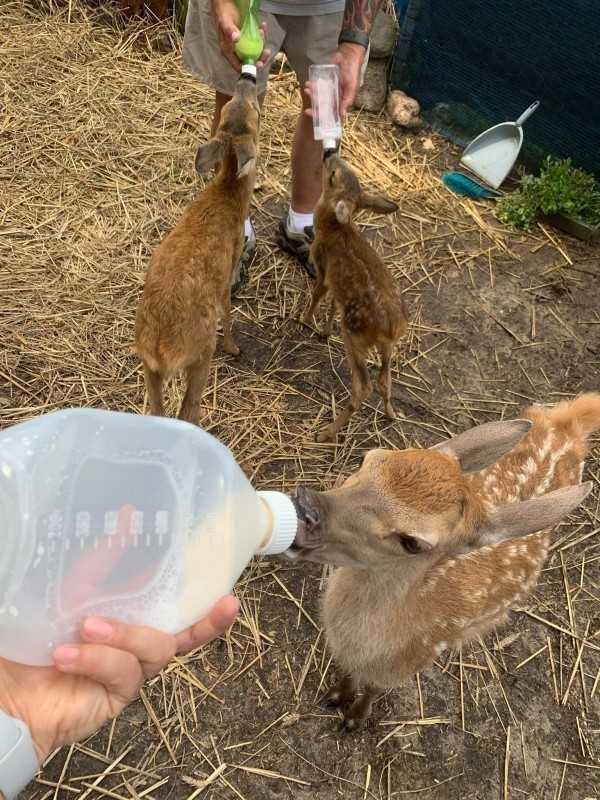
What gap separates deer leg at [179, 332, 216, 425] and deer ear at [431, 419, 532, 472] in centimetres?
124

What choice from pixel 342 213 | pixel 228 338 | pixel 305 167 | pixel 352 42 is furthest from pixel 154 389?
pixel 352 42

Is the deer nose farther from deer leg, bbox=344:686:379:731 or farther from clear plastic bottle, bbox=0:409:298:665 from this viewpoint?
deer leg, bbox=344:686:379:731

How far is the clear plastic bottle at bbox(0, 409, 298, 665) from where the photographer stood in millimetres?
1355

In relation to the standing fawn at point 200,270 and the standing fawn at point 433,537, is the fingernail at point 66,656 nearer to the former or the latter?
the standing fawn at point 433,537

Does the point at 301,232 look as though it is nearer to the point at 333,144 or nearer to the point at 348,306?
the point at 333,144

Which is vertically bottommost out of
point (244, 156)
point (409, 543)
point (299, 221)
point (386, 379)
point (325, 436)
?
point (325, 436)

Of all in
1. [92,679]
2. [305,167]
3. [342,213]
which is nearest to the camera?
[92,679]

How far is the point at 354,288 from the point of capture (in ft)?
10.9

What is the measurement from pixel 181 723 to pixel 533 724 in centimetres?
139

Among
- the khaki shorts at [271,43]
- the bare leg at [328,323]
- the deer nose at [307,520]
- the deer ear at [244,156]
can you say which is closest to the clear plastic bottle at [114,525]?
the deer nose at [307,520]

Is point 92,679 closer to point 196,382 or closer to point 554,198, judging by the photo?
point 196,382

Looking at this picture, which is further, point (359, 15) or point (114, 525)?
point (359, 15)

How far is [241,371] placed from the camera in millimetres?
3639

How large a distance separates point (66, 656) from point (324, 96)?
3.07 m
